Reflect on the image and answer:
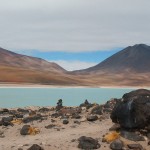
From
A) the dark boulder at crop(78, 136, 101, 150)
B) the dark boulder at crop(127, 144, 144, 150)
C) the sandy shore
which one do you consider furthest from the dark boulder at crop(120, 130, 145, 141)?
the dark boulder at crop(78, 136, 101, 150)

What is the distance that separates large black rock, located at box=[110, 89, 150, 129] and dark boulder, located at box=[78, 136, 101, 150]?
1296mm

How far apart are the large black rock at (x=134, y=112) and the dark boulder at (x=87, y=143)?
1296 mm

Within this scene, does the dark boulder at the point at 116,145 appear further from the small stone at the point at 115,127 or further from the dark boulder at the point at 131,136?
the small stone at the point at 115,127

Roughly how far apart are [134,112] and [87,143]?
1.74 m

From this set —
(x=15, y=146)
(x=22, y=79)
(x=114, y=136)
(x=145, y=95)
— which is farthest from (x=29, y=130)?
(x=22, y=79)

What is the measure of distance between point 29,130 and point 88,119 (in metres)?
2.64

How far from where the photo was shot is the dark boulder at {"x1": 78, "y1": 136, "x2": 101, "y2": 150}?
12328 millimetres

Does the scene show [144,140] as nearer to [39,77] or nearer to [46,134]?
[46,134]

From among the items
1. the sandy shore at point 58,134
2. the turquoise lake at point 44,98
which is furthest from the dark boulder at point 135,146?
the turquoise lake at point 44,98

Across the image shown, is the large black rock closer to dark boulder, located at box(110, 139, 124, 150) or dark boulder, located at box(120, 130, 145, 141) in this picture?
dark boulder, located at box(120, 130, 145, 141)

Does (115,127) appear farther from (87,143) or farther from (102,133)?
(87,143)

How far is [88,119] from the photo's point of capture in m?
16.3

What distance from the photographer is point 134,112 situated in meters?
13.0

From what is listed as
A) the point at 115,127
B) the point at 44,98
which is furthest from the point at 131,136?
the point at 44,98
